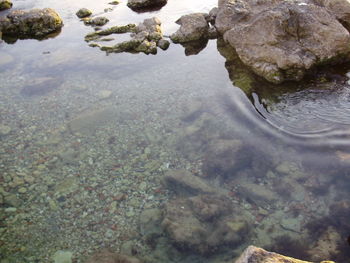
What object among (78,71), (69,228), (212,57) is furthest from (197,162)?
(78,71)

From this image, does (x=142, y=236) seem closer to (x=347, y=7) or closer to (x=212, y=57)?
(x=212, y=57)

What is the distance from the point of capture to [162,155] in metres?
11.1

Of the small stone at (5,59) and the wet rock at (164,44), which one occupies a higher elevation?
the wet rock at (164,44)

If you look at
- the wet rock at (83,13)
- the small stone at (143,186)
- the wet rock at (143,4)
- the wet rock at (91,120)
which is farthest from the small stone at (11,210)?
the wet rock at (143,4)

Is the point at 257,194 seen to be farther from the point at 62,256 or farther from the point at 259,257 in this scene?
the point at 62,256

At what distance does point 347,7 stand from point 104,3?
61.0 ft

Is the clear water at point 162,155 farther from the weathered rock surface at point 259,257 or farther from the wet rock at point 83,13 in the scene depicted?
the wet rock at point 83,13

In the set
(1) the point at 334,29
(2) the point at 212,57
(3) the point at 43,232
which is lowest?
(3) the point at 43,232

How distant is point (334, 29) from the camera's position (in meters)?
14.4

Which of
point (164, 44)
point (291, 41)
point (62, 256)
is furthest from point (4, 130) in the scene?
point (291, 41)

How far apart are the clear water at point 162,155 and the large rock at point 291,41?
69cm

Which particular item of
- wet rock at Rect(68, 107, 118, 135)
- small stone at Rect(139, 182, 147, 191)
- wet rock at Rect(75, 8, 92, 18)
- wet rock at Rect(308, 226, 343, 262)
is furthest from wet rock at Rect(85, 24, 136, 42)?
wet rock at Rect(308, 226, 343, 262)

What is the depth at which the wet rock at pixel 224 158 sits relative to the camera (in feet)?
34.2

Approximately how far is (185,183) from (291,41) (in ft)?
30.8
